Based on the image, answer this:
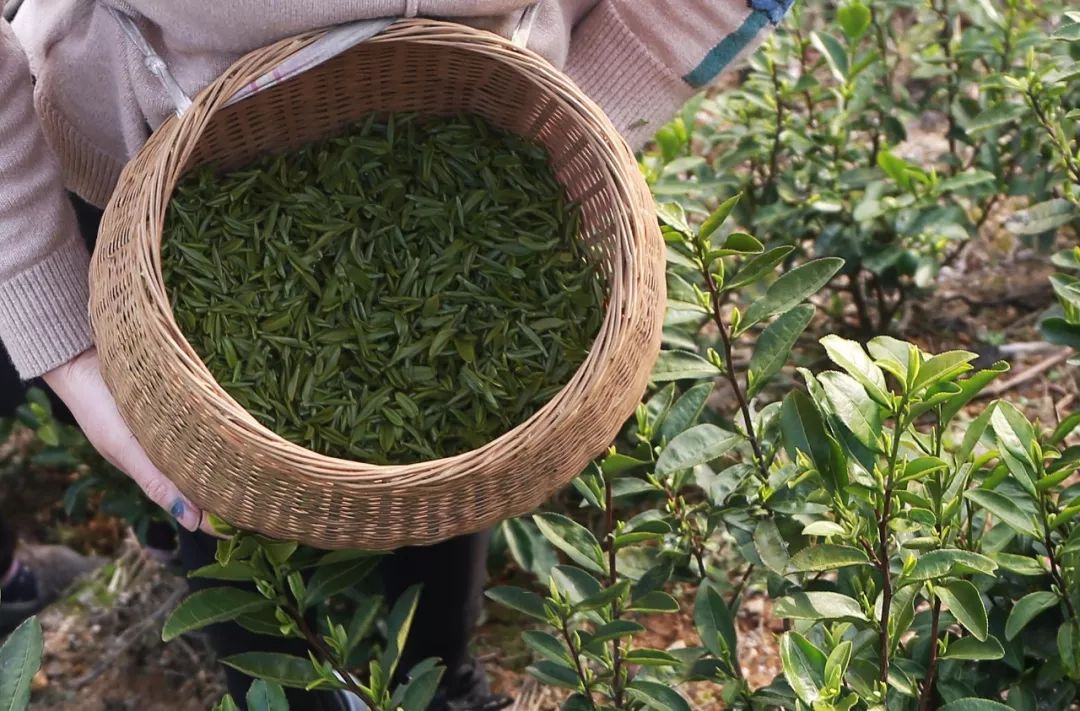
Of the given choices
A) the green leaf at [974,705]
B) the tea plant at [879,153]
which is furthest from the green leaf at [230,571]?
the tea plant at [879,153]

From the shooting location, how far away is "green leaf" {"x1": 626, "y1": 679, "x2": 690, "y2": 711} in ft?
3.80

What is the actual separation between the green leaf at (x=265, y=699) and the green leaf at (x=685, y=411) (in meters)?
0.49

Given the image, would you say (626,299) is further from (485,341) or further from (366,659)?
(366,659)

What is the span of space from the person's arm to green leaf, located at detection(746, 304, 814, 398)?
0.60 metres

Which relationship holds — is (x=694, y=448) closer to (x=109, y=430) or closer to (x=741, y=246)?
(x=741, y=246)

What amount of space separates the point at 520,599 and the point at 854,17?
3.52 feet

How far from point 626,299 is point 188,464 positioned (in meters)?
0.42

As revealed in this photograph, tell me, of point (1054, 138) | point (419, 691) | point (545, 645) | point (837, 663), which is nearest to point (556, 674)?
point (545, 645)

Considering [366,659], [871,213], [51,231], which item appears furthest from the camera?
[871,213]

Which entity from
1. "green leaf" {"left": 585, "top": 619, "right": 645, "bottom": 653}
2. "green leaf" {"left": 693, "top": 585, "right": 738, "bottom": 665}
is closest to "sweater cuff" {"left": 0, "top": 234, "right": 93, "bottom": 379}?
"green leaf" {"left": 585, "top": 619, "right": 645, "bottom": 653}

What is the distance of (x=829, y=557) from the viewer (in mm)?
1062

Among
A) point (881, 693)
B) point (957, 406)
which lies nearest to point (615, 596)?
point (881, 693)

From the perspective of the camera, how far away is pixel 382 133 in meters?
1.30

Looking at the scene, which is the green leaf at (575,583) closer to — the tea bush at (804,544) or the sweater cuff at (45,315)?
the tea bush at (804,544)
